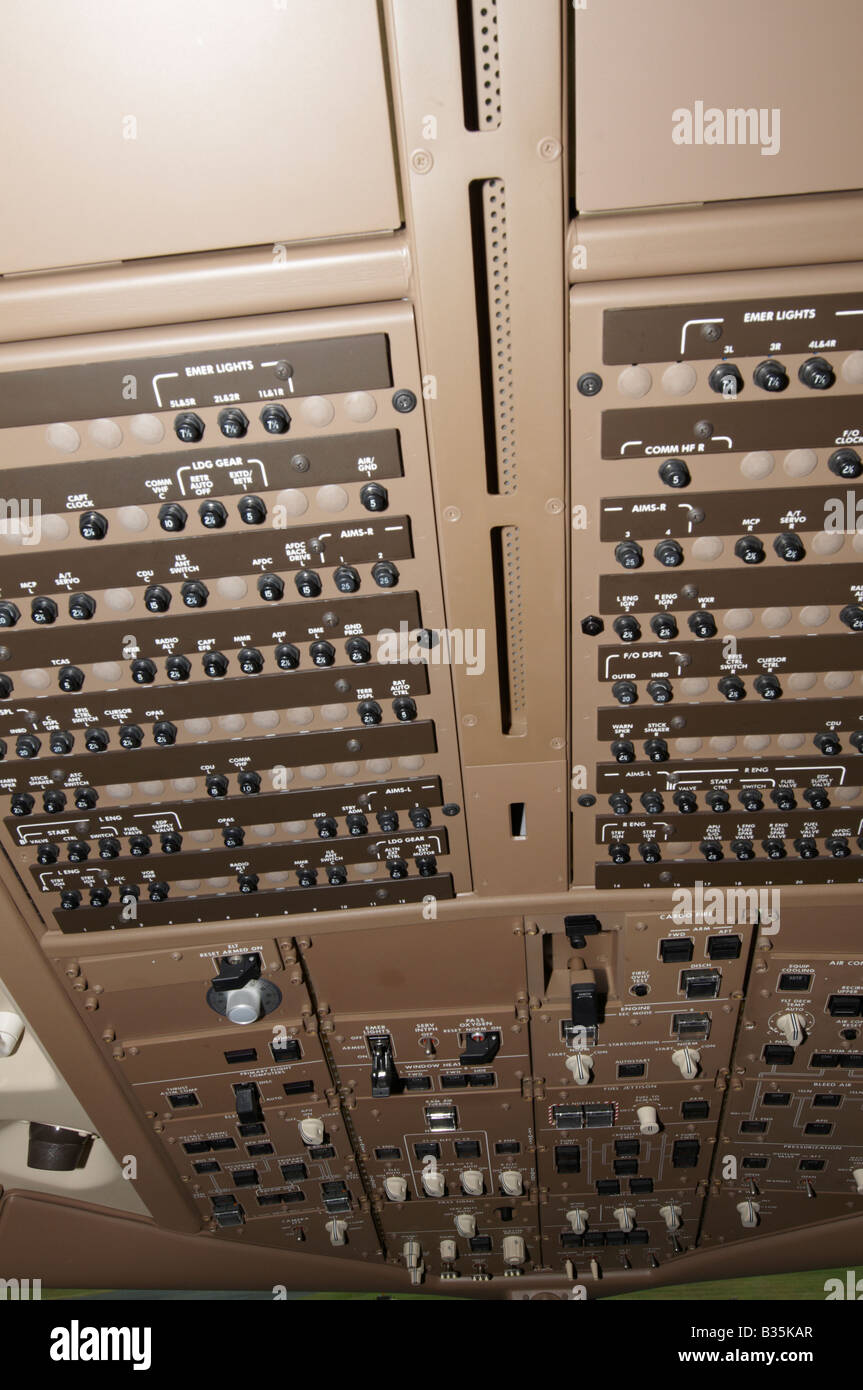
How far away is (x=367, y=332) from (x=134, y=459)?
0.61 meters

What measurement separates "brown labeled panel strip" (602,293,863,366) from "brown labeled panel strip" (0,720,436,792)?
3.54 ft

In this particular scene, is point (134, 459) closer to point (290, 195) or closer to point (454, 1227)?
point (290, 195)

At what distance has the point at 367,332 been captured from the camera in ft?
6.68

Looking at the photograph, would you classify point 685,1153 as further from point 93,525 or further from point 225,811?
point 93,525

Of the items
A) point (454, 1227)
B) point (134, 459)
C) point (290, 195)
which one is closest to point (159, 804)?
point (134, 459)

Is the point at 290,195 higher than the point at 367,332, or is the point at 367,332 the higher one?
the point at 290,195

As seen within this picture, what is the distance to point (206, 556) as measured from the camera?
2320 millimetres

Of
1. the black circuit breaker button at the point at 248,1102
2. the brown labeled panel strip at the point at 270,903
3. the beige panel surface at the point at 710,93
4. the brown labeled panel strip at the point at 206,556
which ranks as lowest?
the black circuit breaker button at the point at 248,1102

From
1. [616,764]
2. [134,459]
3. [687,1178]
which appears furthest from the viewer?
[687,1178]

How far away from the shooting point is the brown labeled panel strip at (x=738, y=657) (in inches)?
95.8

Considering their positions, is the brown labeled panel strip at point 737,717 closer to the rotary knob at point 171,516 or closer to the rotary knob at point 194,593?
the rotary knob at point 194,593

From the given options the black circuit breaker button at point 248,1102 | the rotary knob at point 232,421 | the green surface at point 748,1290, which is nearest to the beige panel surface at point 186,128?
the rotary knob at point 232,421

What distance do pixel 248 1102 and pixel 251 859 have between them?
986mm

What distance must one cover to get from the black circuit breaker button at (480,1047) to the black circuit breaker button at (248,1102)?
0.72m
